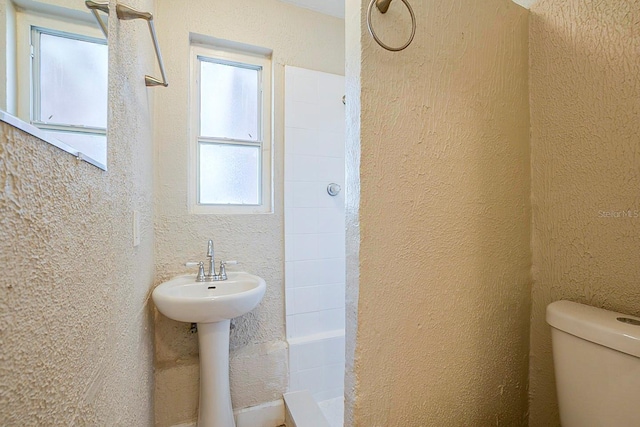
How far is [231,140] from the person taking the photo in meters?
1.60

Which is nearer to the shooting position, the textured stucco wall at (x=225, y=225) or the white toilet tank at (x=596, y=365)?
the white toilet tank at (x=596, y=365)

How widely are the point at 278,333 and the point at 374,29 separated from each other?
5.14 ft

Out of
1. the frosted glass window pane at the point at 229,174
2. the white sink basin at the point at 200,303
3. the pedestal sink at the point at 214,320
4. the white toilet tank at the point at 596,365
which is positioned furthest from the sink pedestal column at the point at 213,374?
the white toilet tank at the point at 596,365

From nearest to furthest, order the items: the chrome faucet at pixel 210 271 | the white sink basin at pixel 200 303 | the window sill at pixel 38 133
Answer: the window sill at pixel 38 133 → the white sink basin at pixel 200 303 → the chrome faucet at pixel 210 271

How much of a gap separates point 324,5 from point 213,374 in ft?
7.24

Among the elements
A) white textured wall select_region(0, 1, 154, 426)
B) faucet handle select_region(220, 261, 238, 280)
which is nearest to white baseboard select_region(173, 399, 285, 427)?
white textured wall select_region(0, 1, 154, 426)

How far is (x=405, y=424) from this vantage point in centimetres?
79

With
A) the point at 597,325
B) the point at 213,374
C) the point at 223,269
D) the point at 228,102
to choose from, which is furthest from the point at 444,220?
the point at 228,102

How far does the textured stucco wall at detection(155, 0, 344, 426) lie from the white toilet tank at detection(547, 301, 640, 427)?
4.13 ft

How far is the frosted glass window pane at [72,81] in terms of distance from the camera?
0.40m

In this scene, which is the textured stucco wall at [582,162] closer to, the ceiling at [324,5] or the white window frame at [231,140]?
the ceiling at [324,5]

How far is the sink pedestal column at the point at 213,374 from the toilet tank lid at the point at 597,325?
1.29 metres

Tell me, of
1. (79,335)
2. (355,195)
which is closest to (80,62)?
(79,335)

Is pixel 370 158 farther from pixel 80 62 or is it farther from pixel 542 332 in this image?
pixel 542 332
